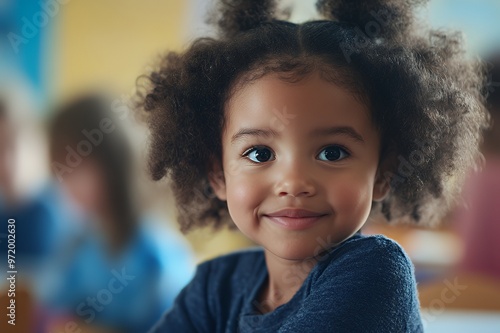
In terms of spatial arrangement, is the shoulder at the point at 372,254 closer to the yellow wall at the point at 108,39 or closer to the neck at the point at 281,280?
the neck at the point at 281,280

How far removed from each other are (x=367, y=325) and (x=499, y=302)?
5.64 feet

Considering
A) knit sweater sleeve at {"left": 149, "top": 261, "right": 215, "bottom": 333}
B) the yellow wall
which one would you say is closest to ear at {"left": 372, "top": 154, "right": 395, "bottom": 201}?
knit sweater sleeve at {"left": 149, "top": 261, "right": 215, "bottom": 333}

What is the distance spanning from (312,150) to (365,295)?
217 millimetres

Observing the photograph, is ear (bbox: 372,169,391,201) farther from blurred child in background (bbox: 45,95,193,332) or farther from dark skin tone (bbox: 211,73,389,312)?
blurred child in background (bbox: 45,95,193,332)

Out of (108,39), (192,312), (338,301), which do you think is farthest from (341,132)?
(108,39)

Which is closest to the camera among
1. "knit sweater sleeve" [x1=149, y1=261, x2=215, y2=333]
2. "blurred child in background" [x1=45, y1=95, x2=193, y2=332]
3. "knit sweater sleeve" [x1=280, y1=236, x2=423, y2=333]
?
"knit sweater sleeve" [x1=280, y1=236, x2=423, y2=333]

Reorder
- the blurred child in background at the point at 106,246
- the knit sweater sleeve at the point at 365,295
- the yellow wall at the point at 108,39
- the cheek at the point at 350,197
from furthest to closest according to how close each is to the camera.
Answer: the yellow wall at the point at 108,39 < the blurred child in background at the point at 106,246 < the cheek at the point at 350,197 < the knit sweater sleeve at the point at 365,295

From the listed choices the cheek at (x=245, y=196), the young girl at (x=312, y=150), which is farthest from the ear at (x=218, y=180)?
the cheek at (x=245, y=196)

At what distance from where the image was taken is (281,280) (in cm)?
109

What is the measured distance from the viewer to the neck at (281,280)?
1.05 m

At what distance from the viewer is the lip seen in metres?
0.92

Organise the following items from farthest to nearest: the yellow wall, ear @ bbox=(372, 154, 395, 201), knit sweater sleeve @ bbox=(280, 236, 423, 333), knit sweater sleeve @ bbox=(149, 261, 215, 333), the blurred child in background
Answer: the yellow wall, the blurred child in background, knit sweater sleeve @ bbox=(149, 261, 215, 333), ear @ bbox=(372, 154, 395, 201), knit sweater sleeve @ bbox=(280, 236, 423, 333)

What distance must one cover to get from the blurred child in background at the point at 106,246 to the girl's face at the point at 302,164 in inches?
38.1

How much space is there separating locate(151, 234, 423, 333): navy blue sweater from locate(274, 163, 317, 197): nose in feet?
0.36
